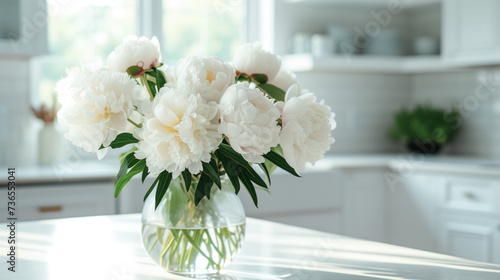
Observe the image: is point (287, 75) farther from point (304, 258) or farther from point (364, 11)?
point (364, 11)

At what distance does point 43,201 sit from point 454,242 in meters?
2.03

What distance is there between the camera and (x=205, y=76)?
0.97 m

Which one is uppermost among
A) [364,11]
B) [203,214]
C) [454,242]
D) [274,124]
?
[364,11]

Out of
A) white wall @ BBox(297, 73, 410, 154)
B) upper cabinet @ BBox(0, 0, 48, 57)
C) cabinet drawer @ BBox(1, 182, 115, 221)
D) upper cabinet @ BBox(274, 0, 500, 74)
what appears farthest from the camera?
white wall @ BBox(297, 73, 410, 154)

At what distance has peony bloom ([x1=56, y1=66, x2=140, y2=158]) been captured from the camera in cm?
94

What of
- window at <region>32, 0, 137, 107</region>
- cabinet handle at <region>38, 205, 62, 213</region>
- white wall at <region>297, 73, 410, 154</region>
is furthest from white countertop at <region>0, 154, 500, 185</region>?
window at <region>32, 0, 137, 107</region>

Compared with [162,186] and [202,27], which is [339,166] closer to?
[202,27]

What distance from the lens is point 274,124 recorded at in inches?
36.9

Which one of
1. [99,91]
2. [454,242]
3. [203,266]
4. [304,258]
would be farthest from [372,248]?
[454,242]

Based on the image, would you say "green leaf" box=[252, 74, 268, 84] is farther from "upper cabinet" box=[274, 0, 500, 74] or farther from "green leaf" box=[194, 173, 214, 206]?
"upper cabinet" box=[274, 0, 500, 74]

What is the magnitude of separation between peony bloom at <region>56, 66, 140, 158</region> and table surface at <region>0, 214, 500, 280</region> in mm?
254

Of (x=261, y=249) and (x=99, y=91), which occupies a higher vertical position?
(x=99, y=91)

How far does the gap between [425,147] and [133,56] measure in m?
3.18

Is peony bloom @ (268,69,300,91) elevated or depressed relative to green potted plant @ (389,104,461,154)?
elevated
